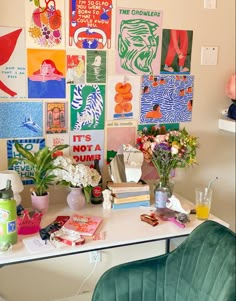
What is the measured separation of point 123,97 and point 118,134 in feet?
0.72

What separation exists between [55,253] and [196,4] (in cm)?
166

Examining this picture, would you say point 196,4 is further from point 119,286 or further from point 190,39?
point 119,286

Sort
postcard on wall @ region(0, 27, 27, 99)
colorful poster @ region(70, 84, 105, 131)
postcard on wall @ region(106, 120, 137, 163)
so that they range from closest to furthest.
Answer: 1. postcard on wall @ region(0, 27, 27, 99)
2. colorful poster @ region(70, 84, 105, 131)
3. postcard on wall @ region(106, 120, 137, 163)

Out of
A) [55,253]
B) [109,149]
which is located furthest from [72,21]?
[55,253]

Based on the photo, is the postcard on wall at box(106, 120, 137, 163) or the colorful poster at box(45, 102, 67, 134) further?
the postcard on wall at box(106, 120, 137, 163)

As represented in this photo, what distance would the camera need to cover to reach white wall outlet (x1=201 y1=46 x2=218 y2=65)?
→ 2.49m

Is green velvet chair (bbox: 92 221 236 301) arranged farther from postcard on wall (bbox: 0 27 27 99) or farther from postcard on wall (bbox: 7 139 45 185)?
postcard on wall (bbox: 0 27 27 99)

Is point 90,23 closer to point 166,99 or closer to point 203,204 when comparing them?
point 166,99

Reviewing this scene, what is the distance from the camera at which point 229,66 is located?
261cm

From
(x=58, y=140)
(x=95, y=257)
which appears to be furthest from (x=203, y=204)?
(x=58, y=140)

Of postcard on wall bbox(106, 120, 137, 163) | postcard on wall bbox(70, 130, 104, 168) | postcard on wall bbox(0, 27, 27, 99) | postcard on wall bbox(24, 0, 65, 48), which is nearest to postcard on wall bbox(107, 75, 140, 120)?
postcard on wall bbox(106, 120, 137, 163)

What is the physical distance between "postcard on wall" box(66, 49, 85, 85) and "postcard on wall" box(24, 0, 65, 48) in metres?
0.09

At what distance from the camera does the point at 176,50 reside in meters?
2.41

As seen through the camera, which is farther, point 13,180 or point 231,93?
point 231,93
